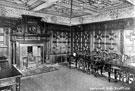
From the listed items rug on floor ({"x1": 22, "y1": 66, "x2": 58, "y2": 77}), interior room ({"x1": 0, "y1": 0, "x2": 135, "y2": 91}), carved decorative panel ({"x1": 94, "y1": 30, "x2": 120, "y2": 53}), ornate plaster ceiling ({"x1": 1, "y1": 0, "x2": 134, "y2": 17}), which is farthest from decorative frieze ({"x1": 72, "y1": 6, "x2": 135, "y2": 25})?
rug on floor ({"x1": 22, "y1": 66, "x2": 58, "y2": 77})

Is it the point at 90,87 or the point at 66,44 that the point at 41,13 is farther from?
the point at 90,87

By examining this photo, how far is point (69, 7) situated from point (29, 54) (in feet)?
12.8

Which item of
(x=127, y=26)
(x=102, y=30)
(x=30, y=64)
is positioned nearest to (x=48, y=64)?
(x=30, y=64)

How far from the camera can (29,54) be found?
6.46m

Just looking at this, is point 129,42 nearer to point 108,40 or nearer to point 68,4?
point 108,40

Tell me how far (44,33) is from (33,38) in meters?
0.85

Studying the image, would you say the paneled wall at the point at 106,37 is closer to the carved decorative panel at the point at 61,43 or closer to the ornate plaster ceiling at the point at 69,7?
the carved decorative panel at the point at 61,43

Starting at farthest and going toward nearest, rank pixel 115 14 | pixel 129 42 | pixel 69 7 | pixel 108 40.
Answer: pixel 108 40
pixel 115 14
pixel 69 7
pixel 129 42

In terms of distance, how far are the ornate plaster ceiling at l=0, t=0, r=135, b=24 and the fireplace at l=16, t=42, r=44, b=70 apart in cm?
207

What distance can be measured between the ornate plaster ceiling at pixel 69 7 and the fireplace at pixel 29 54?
207cm

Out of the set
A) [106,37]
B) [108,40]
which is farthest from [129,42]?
[106,37]

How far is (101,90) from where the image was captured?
11.4ft

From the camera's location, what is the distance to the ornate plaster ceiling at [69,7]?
4.86m

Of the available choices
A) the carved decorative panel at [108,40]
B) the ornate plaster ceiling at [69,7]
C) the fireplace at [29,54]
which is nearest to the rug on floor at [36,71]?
the fireplace at [29,54]
